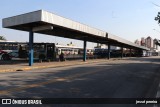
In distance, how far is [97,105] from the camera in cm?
1019

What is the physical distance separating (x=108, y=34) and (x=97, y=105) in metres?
50.3

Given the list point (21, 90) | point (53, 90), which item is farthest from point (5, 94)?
point (53, 90)

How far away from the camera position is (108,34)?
2360 inches

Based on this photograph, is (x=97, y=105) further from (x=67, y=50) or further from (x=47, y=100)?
(x=67, y=50)

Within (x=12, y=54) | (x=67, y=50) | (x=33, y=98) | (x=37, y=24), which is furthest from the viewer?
(x=67, y=50)

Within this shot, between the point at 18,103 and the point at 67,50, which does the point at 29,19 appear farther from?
the point at 67,50

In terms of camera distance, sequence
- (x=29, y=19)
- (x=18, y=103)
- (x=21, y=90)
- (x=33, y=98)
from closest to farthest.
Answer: (x=18, y=103), (x=33, y=98), (x=21, y=90), (x=29, y=19)

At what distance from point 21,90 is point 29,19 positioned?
2025 centimetres

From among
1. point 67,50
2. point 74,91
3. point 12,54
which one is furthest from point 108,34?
point 74,91

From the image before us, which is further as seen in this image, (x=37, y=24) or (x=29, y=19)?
(x=37, y=24)

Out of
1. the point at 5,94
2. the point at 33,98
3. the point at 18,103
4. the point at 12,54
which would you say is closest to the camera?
the point at 18,103

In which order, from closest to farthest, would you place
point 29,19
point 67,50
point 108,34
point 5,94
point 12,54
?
1. point 5,94
2. point 29,19
3. point 12,54
4. point 108,34
5. point 67,50

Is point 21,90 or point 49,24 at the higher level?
point 49,24

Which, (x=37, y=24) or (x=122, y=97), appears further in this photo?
(x=37, y=24)
